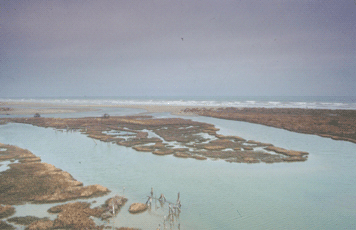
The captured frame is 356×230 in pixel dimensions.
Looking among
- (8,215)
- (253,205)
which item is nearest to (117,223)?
(8,215)

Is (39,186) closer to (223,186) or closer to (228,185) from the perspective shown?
(223,186)

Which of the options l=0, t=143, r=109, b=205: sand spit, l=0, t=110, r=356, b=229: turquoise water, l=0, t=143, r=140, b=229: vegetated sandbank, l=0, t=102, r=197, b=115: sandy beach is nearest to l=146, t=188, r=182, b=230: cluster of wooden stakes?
l=0, t=110, r=356, b=229: turquoise water

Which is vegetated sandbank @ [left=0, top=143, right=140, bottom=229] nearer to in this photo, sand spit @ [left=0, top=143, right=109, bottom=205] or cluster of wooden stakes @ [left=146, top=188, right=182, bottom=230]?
sand spit @ [left=0, top=143, right=109, bottom=205]

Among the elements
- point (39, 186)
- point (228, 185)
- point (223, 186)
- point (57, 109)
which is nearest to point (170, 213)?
point (223, 186)

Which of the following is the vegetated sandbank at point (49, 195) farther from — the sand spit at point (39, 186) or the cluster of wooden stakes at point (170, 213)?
the cluster of wooden stakes at point (170, 213)

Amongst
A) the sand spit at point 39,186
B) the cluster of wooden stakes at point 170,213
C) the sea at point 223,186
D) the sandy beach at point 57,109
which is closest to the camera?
the cluster of wooden stakes at point 170,213

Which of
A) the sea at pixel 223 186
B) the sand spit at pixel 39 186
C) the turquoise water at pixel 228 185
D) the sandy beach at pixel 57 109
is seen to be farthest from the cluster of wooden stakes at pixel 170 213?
the sandy beach at pixel 57 109

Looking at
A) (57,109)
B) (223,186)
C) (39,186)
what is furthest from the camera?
(57,109)
